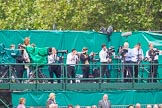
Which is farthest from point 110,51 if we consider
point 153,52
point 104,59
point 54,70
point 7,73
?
point 7,73

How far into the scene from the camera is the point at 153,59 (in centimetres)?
3030

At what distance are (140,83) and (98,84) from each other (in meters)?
1.82

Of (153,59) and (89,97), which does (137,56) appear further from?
(89,97)

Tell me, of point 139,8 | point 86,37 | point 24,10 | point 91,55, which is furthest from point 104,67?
point 24,10

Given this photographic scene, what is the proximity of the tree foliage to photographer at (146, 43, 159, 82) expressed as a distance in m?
9.63

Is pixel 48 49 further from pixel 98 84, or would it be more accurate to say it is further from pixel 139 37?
pixel 139 37

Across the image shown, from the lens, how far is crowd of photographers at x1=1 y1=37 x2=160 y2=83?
94.6 feet

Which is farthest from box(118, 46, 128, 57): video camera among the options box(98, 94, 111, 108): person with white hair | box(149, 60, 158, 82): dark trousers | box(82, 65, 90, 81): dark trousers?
box(98, 94, 111, 108): person with white hair

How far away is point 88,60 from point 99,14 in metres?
12.3

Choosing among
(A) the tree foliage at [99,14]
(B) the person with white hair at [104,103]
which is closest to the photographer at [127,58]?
(B) the person with white hair at [104,103]

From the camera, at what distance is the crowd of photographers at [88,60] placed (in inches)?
1136

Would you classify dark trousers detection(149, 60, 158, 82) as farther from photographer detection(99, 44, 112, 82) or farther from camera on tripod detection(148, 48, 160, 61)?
photographer detection(99, 44, 112, 82)

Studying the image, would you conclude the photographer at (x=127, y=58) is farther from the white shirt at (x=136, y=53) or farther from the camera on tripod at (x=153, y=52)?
→ the camera on tripod at (x=153, y=52)

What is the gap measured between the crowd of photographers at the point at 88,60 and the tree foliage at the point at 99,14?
32.7 ft
